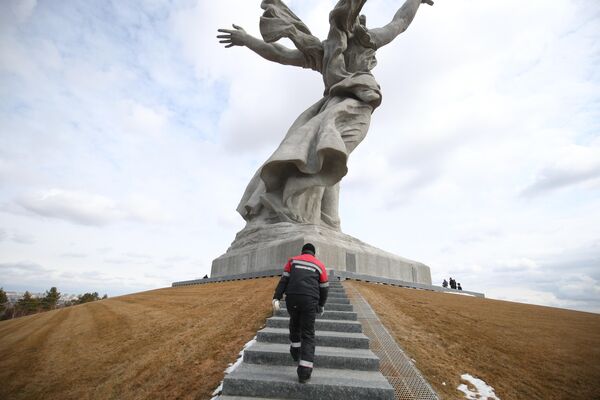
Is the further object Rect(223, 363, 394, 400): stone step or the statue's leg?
the statue's leg

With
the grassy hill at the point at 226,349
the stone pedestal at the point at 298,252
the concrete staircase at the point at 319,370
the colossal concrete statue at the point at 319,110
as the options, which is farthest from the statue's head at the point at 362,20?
the concrete staircase at the point at 319,370

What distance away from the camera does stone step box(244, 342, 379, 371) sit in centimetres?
342

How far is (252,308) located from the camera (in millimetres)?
5648

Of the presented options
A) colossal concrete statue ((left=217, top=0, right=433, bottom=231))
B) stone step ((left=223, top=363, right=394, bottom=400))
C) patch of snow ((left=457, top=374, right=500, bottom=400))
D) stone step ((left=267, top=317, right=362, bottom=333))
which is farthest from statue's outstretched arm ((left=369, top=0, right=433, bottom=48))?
stone step ((left=223, top=363, right=394, bottom=400))

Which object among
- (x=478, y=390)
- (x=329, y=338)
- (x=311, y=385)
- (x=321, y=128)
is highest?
(x=321, y=128)

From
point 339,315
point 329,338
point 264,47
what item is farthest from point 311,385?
point 264,47

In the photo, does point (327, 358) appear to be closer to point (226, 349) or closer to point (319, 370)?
point (319, 370)

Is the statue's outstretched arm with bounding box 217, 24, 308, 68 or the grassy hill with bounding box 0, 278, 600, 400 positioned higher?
the statue's outstretched arm with bounding box 217, 24, 308, 68

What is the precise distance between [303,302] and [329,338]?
98 cm

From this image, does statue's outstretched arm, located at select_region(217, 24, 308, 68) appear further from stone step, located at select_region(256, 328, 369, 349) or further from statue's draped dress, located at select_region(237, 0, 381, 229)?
stone step, located at select_region(256, 328, 369, 349)

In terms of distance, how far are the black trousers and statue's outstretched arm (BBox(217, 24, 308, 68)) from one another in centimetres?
1226

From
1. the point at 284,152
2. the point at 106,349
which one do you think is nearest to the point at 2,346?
the point at 106,349

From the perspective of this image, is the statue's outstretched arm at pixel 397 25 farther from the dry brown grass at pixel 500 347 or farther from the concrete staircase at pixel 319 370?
the concrete staircase at pixel 319 370

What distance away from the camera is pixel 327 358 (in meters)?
3.51
